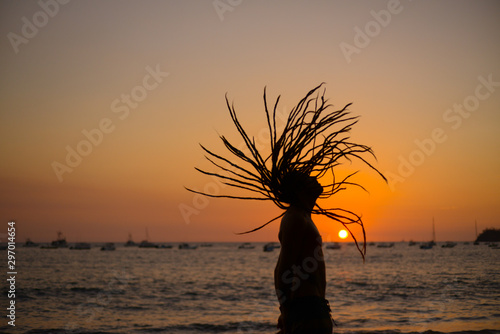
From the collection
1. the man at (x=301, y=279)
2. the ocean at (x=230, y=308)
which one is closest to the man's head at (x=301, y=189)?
the man at (x=301, y=279)

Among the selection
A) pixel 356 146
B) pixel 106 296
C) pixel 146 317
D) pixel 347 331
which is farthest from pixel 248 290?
pixel 356 146

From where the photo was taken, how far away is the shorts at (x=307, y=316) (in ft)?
10.0

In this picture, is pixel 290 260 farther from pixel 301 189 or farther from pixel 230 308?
pixel 230 308

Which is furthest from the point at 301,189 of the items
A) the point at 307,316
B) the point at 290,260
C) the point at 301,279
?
the point at 307,316

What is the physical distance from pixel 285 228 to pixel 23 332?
1758cm

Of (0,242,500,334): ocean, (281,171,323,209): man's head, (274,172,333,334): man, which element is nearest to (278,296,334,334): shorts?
(274,172,333,334): man

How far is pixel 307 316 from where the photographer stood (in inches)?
121

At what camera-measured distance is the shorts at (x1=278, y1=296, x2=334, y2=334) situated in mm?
3059

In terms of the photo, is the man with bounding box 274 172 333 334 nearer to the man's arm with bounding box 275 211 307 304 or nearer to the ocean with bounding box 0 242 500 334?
the man's arm with bounding box 275 211 307 304

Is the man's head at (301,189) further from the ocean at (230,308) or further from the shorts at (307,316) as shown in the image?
the ocean at (230,308)

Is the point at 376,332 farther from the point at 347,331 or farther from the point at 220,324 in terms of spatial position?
the point at 220,324

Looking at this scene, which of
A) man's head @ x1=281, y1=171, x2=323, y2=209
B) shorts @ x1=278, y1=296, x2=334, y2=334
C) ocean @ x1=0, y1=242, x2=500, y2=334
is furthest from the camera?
ocean @ x1=0, y1=242, x2=500, y2=334

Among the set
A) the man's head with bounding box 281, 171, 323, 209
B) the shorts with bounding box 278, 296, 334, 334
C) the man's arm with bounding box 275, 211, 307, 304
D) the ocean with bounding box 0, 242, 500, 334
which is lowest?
the ocean with bounding box 0, 242, 500, 334

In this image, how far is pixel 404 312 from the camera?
22266 mm
